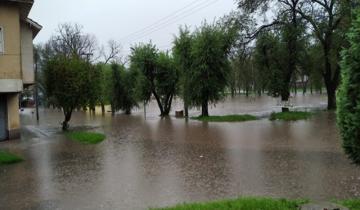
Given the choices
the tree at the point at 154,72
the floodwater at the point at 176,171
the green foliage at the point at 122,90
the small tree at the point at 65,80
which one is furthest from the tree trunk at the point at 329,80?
the green foliage at the point at 122,90

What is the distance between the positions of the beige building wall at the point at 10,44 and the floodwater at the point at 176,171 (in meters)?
3.72

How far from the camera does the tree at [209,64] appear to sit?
31.6m

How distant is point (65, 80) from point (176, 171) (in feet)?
52.3

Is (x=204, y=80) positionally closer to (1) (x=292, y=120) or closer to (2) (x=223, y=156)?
(1) (x=292, y=120)

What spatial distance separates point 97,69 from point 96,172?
58.5 feet

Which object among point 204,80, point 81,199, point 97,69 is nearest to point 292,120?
point 204,80

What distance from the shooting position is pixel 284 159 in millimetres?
13156

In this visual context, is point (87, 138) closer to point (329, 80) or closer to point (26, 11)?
point (26, 11)

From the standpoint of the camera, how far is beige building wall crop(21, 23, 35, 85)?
24.4 meters

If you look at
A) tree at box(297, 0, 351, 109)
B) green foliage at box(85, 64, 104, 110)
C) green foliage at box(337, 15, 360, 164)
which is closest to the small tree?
green foliage at box(85, 64, 104, 110)

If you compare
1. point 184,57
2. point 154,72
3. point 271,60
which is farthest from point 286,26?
point 154,72

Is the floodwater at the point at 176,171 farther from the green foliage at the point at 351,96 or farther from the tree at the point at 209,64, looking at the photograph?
the tree at the point at 209,64

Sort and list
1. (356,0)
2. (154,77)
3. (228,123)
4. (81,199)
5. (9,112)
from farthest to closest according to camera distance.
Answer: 1. (154,77)
2. (356,0)
3. (228,123)
4. (9,112)
5. (81,199)

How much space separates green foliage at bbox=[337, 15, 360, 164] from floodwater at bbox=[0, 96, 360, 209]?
2190 millimetres
